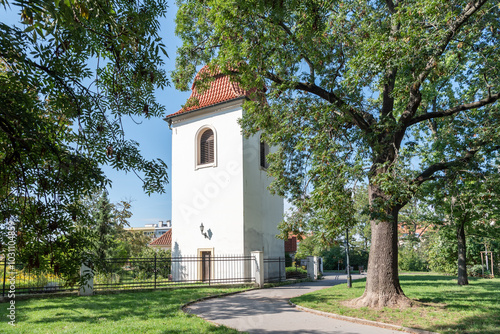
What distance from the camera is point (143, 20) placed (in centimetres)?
402

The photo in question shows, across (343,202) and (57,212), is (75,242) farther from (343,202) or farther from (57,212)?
(343,202)

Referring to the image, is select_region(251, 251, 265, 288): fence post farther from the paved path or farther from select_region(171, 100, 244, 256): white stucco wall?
the paved path

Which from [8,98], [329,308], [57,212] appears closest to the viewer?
[8,98]

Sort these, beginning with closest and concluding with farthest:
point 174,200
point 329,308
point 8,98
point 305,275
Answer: point 8,98
point 329,308
point 174,200
point 305,275

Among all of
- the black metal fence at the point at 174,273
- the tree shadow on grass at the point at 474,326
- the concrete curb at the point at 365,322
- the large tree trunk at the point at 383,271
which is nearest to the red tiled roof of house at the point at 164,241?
the black metal fence at the point at 174,273

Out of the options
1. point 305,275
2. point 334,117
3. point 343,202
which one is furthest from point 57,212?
point 305,275

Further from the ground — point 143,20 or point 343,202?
point 143,20

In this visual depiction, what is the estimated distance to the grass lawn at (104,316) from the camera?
7.30m

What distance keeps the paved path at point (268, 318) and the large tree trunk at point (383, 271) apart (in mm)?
2144

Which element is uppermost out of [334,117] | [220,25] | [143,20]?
[220,25]

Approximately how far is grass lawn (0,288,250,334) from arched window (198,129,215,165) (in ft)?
32.5

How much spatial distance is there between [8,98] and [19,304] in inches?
394

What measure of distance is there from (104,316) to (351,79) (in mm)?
9043

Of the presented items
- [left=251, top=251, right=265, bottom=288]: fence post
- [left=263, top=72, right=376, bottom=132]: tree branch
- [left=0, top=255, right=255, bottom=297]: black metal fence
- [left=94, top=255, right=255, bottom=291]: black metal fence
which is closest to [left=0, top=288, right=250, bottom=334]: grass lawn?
[left=0, top=255, right=255, bottom=297]: black metal fence
